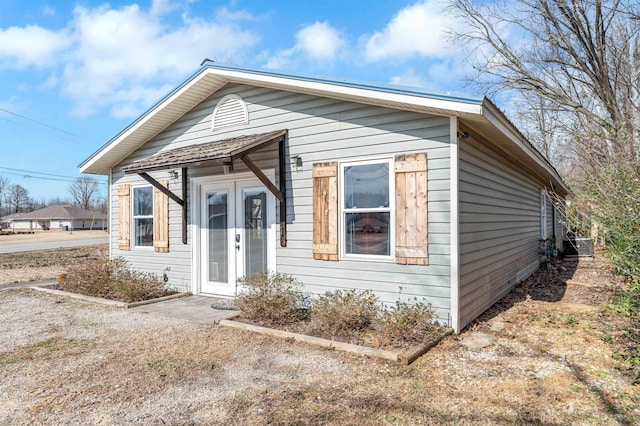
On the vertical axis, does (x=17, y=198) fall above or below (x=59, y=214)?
above

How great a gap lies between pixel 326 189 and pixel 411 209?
1.30m

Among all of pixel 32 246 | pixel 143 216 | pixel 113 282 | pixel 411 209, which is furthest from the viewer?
pixel 32 246

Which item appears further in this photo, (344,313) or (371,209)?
(371,209)

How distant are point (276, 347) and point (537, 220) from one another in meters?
9.57

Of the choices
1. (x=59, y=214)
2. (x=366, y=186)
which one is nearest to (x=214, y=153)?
(x=366, y=186)

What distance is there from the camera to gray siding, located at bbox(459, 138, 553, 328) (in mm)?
5051

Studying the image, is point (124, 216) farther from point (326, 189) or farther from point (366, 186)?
point (366, 186)

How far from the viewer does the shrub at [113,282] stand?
6.83 m

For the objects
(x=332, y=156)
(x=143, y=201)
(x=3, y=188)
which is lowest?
(x=143, y=201)

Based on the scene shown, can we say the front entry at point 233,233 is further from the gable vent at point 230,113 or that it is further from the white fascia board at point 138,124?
the white fascia board at point 138,124

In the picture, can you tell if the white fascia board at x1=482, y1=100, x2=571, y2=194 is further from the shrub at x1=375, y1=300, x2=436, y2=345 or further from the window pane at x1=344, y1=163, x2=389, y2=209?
the shrub at x1=375, y1=300, x2=436, y2=345

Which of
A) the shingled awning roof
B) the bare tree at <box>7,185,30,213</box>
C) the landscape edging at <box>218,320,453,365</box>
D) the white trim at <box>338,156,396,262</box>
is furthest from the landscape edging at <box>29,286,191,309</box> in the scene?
the bare tree at <box>7,185,30,213</box>

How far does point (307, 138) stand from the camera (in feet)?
19.2

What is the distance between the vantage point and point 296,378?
345 cm
